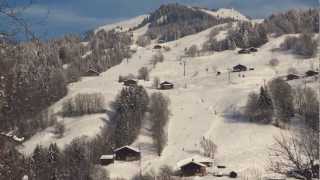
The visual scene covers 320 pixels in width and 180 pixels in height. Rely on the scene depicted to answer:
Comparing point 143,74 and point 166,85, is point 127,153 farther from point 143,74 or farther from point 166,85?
point 143,74

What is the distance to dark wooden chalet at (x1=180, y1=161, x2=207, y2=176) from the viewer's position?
207ft

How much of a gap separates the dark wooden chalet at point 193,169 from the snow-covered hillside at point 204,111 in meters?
2.59

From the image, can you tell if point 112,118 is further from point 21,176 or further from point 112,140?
point 21,176

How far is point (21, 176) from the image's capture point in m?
5.52

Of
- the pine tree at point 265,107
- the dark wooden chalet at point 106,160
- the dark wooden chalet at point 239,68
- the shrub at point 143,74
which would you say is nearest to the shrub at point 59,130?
the dark wooden chalet at point 106,160

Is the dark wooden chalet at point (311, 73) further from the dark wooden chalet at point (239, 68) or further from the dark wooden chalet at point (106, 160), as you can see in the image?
the dark wooden chalet at point (106, 160)

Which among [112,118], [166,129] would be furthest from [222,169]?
[112,118]

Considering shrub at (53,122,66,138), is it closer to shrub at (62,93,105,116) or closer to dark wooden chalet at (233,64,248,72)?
shrub at (62,93,105,116)

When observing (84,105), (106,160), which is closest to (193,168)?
(106,160)

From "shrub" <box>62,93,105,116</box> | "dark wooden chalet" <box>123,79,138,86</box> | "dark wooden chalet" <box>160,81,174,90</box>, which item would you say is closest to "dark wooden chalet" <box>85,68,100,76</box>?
"dark wooden chalet" <box>123,79,138,86</box>

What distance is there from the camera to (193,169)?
63438 mm

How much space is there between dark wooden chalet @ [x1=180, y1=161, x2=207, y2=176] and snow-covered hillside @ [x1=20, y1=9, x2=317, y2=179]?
259cm

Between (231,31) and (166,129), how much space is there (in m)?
90.9

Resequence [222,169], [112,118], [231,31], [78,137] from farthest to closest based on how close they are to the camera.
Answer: [231,31]
[112,118]
[78,137]
[222,169]
